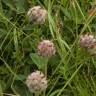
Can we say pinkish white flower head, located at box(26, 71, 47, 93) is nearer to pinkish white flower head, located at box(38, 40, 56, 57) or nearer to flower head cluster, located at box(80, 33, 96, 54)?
pinkish white flower head, located at box(38, 40, 56, 57)

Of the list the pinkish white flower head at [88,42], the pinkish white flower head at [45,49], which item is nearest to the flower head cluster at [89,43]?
the pinkish white flower head at [88,42]

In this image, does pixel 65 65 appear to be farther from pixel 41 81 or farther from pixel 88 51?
pixel 41 81

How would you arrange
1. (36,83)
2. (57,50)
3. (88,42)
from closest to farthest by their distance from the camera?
(36,83)
(88,42)
(57,50)

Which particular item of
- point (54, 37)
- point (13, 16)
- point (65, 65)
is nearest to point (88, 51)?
point (65, 65)

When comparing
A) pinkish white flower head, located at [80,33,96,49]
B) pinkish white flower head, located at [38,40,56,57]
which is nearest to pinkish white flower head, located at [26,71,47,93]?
pinkish white flower head, located at [38,40,56,57]

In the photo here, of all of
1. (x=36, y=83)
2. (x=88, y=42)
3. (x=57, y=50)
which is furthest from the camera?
(x=57, y=50)

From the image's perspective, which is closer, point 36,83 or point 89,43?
point 36,83

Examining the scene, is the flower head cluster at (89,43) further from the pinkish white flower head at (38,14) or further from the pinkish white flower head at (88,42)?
the pinkish white flower head at (38,14)

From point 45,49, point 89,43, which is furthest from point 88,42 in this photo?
point 45,49

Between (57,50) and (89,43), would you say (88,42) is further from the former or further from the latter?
(57,50)

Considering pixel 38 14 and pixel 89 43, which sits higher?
pixel 38 14
